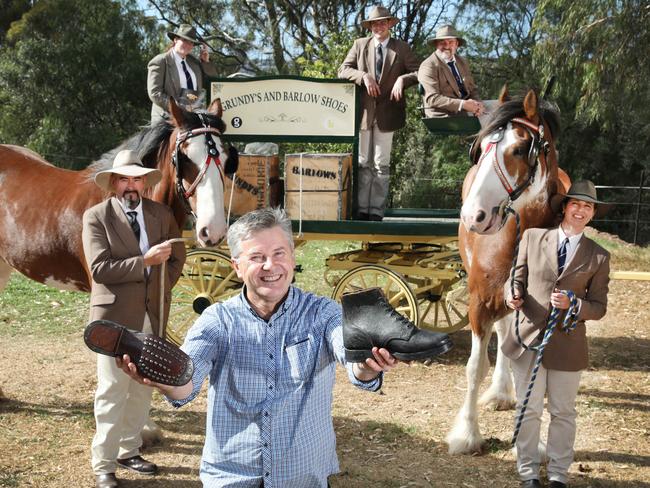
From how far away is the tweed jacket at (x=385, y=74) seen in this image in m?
6.43

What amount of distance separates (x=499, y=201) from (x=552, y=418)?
1347 millimetres

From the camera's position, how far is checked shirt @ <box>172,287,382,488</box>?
228cm

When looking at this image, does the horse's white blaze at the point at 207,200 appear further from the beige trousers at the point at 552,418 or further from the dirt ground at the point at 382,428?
the beige trousers at the point at 552,418

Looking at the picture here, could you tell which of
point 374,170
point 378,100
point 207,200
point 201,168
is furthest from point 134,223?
point 378,100

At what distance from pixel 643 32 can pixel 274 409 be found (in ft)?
33.1

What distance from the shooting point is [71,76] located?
2319 cm

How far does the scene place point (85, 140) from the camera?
23.2 metres

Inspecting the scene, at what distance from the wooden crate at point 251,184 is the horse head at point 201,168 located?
1199 mm

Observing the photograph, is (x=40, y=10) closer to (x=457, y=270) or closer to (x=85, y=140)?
(x=85, y=140)

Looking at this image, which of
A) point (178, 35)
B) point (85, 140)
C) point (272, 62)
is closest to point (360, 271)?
point (178, 35)

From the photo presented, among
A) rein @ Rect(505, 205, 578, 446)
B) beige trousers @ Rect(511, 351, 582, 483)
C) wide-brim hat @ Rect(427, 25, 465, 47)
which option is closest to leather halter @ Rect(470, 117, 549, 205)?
rein @ Rect(505, 205, 578, 446)

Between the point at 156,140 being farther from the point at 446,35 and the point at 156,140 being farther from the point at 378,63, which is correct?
the point at 446,35

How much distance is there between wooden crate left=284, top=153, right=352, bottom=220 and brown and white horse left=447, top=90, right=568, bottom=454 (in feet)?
5.33

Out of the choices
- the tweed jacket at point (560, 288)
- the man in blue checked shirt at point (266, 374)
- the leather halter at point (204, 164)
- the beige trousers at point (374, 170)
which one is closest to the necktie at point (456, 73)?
the beige trousers at point (374, 170)
